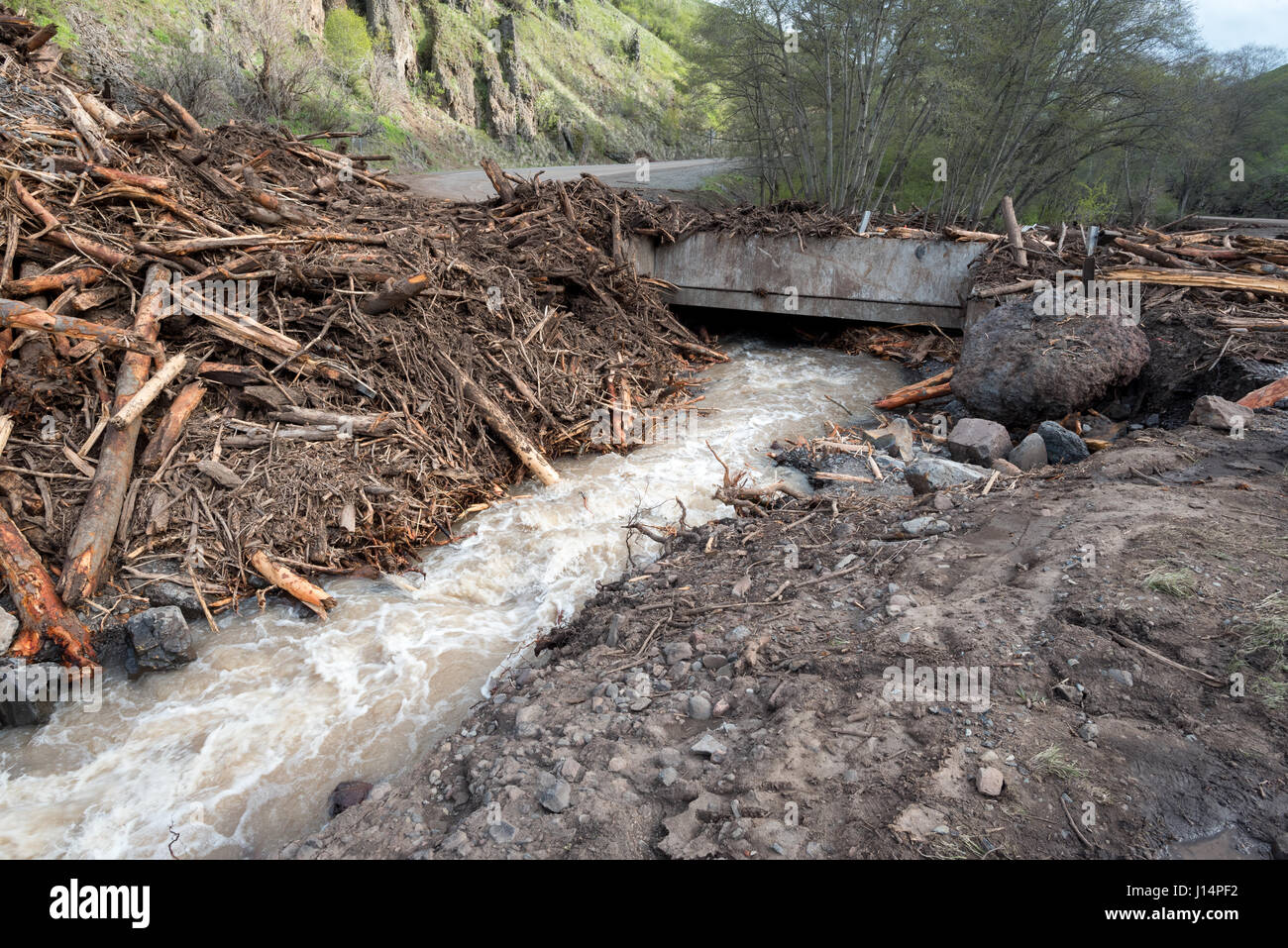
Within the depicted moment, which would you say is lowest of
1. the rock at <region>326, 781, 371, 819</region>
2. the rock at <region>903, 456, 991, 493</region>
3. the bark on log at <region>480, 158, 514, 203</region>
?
the rock at <region>326, 781, 371, 819</region>

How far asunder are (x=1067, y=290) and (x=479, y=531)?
797 centimetres

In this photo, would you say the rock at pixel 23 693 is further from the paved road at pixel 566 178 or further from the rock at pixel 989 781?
the paved road at pixel 566 178

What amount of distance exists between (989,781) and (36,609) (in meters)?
5.67

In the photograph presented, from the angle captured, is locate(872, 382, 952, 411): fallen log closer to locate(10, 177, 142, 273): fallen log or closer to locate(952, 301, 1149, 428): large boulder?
locate(952, 301, 1149, 428): large boulder

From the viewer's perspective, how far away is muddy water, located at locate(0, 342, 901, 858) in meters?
3.49

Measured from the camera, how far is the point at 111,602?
4746mm

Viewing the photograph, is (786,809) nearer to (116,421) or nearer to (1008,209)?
(116,421)

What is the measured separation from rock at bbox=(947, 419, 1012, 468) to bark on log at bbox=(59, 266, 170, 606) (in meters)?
7.75

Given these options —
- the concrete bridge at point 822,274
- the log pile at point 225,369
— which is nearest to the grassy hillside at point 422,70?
the log pile at point 225,369

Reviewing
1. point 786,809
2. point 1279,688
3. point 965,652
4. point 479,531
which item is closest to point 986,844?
point 786,809

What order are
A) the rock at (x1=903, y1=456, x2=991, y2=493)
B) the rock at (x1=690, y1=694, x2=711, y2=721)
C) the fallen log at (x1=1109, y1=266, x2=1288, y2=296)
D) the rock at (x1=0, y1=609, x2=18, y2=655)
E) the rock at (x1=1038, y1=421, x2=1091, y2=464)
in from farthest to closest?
the fallen log at (x1=1109, y1=266, x2=1288, y2=296) → the rock at (x1=1038, y1=421, x2=1091, y2=464) → the rock at (x1=903, y1=456, x2=991, y2=493) → the rock at (x1=0, y1=609, x2=18, y2=655) → the rock at (x1=690, y1=694, x2=711, y2=721)

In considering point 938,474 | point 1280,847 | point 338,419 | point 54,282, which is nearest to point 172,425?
point 338,419

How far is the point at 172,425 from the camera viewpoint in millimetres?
5559

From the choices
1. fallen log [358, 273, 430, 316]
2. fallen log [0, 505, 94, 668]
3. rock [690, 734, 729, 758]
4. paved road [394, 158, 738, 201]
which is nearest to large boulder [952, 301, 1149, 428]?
fallen log [358, 273, 430, 316]
